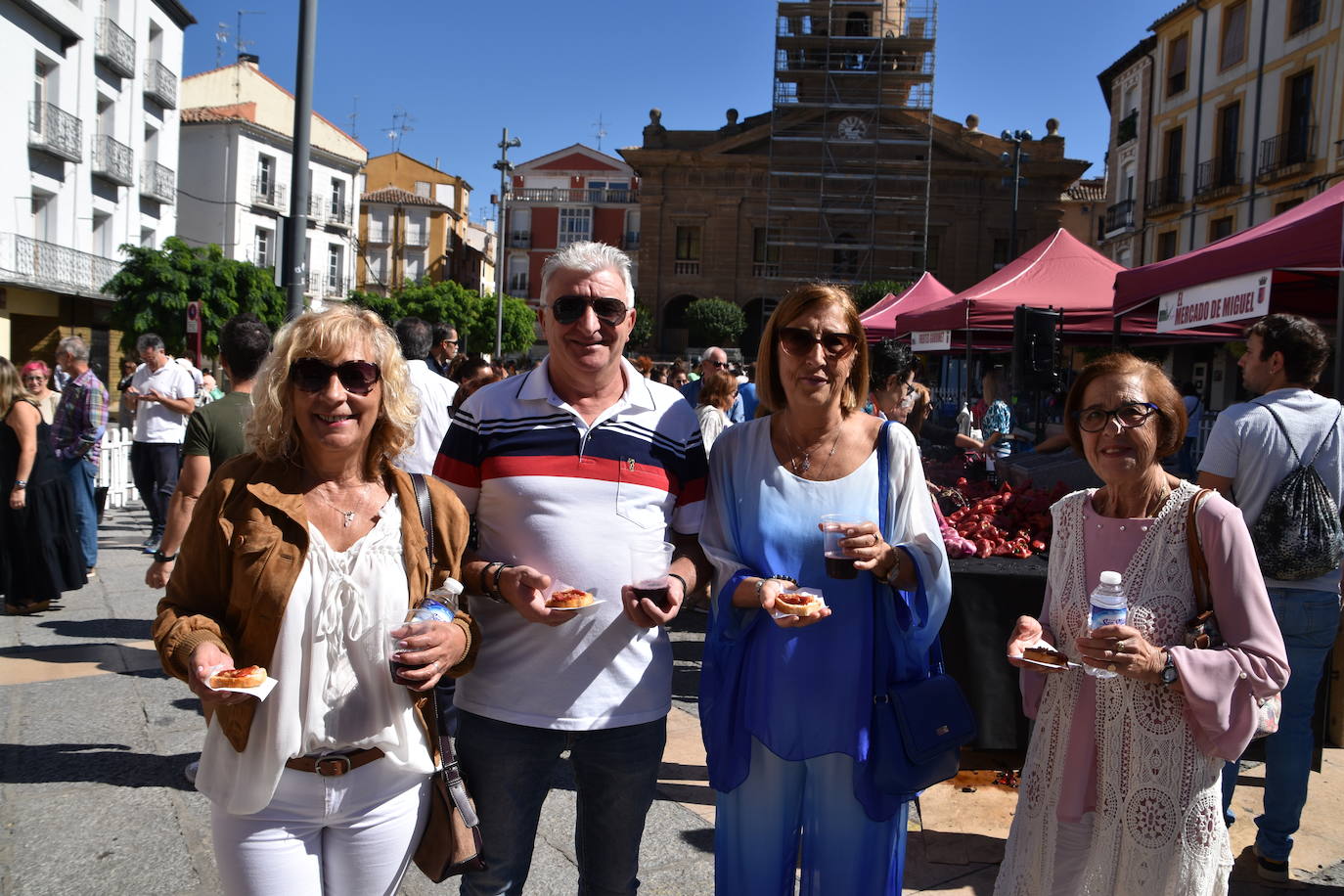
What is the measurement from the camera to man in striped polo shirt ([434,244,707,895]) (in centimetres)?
235

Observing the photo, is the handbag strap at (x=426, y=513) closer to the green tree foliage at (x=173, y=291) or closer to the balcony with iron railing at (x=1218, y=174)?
Answer: the green tree foliage at (x=173, y=291)

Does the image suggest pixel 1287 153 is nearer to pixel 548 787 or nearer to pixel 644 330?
pixel 644 330

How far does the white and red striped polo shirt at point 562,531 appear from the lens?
235 cm

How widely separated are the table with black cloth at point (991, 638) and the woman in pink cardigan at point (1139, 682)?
2.04 meters

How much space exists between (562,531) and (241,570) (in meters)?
0.71

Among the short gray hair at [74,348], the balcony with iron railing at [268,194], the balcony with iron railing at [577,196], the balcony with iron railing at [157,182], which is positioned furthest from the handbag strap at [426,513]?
the balcony with iron railing at [577,196]

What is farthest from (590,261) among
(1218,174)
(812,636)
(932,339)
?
(1218,174)

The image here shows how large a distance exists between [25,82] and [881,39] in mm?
37698

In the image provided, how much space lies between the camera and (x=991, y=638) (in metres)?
4.64

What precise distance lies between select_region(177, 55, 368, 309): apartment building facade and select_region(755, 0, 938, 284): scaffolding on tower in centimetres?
2047

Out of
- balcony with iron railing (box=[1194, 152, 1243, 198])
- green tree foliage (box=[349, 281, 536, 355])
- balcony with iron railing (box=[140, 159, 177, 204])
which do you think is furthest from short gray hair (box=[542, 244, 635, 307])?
green tree foliage (box=[349, 281, 536, 355])

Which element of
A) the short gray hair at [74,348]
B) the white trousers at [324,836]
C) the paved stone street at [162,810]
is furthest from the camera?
the short gray hair at [74,348]

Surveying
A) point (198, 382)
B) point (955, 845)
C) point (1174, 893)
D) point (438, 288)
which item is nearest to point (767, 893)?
point (1174, 893)

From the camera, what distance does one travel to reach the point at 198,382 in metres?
12.7
